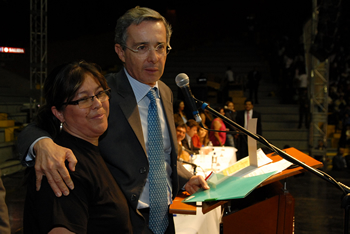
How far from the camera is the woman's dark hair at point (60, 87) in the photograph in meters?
1.04

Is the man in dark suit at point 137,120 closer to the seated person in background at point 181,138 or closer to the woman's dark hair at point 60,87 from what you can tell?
the woman's dark hair at point 60,87

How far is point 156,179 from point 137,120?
25cm

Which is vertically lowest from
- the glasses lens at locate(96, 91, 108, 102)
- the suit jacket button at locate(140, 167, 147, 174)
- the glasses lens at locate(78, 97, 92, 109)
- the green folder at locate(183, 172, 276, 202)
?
the green folder at locate(183, 172, 276, 202)

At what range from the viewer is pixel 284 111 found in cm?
1017

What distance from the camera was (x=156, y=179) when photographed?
4.28 ft

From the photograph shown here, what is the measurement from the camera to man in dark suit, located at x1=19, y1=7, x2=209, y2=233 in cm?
121

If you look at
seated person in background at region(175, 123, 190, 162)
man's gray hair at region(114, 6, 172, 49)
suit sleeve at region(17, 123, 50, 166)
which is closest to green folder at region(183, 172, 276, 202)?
suit sleeve at region(17, 123, 50, 166)

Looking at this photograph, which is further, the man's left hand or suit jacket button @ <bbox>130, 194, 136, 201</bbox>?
the man's left hand

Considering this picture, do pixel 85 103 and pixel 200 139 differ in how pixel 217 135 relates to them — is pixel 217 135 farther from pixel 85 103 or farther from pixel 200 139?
pixel 85 103

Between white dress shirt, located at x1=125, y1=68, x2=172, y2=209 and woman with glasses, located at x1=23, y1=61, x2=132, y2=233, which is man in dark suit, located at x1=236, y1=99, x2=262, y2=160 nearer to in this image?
white dress shirt, located at x1=125, y1=68, x2=172, y2=209

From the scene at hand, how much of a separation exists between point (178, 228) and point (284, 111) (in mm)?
8949

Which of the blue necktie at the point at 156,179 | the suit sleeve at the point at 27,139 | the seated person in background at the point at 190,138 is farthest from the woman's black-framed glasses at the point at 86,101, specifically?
the seated person in background at the point at 190,138

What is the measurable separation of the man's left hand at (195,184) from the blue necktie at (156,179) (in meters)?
0.12

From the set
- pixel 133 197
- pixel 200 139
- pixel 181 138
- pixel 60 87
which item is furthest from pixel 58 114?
pixel 200 139
